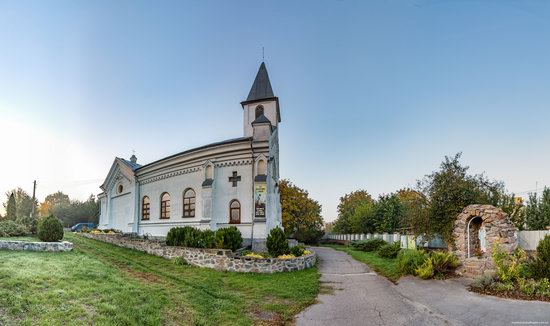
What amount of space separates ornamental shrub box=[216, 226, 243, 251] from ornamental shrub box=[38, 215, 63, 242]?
7287mm

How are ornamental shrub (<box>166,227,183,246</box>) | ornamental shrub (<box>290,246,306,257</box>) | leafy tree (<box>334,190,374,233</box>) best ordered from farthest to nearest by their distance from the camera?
leafy tree (<box>334,190,374,233</box>)
ornamental shrub (<box>166,227,183,246</box>)
ornamental shrub (<box>290,246,306,257</box>)

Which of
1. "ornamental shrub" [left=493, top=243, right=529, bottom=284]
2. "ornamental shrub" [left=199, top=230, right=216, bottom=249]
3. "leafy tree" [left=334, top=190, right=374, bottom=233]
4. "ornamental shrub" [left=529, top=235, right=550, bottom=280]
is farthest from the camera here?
"leafy tree" [left=334, top=190, right=374, bottom=233]

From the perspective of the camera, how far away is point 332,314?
8.84 metres

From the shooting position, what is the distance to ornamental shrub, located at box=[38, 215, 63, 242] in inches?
574

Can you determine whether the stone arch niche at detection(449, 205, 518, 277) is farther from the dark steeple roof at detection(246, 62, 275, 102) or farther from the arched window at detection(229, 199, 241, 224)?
the dark steeple roof at detection(246, 62, 275, 102)

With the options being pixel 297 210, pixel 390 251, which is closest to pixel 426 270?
pixel 390 251

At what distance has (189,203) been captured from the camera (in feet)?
70.0

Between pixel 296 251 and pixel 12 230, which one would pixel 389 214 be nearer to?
pixel 296 251

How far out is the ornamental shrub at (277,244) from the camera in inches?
612

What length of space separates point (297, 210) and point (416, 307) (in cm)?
2615

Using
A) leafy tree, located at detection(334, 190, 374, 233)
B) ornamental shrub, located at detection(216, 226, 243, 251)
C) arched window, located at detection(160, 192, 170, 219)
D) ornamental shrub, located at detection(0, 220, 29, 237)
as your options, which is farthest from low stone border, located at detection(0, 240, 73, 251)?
leafy tree, located at detection(334, 190, 374, 233)

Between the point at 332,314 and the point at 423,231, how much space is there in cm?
1032

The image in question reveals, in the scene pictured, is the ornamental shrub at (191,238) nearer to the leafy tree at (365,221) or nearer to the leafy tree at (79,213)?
the leafy tree at (365,221)

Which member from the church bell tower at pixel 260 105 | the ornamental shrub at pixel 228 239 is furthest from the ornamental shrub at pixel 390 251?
the church bell tower at pixel 260 105
